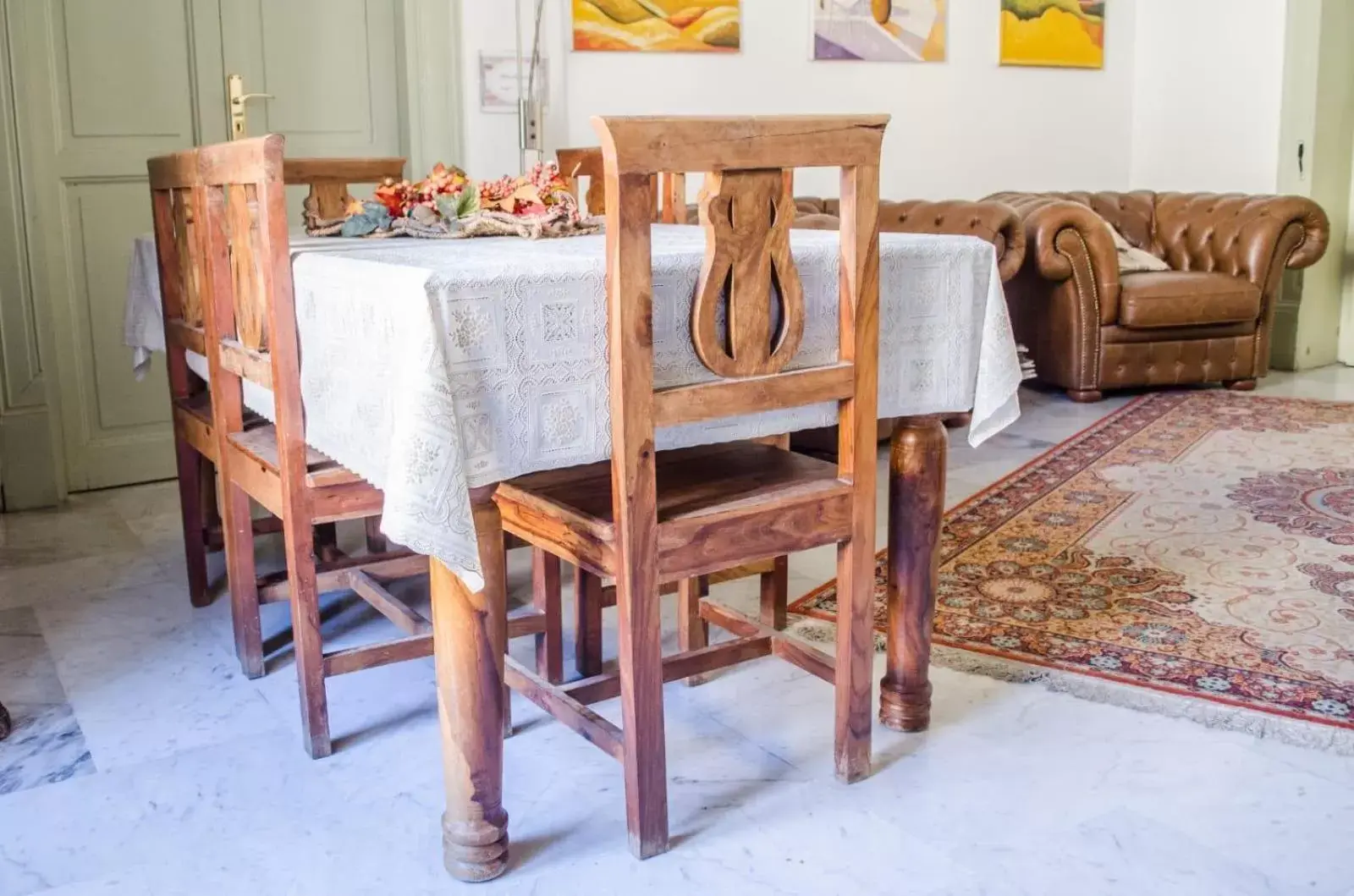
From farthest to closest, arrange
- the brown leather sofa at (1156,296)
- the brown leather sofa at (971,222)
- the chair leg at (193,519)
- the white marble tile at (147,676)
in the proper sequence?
the brown leather sofa at (1156,296) → the brown leather sofa at (971,222) → the chair leg at (193,519) → the white marble tile at (147,676)

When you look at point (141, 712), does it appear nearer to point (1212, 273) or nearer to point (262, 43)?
point (262, 43)

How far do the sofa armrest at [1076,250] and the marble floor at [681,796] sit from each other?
133 inches

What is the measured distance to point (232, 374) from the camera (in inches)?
103

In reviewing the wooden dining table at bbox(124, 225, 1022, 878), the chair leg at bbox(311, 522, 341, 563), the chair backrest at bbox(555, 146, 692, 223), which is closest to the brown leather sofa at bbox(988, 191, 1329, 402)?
the chair backrest at bbox(555, 146, 692, 223)

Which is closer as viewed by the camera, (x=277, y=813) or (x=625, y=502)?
(x=625, y=502)

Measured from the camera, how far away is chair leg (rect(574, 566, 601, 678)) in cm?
249

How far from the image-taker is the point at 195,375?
124 inches

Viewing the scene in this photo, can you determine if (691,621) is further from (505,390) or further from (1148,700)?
(505,390)

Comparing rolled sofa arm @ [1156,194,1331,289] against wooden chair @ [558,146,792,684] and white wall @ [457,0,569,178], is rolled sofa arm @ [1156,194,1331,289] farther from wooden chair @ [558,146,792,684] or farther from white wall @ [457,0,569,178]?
wooden chair @ [558,146,792,684]

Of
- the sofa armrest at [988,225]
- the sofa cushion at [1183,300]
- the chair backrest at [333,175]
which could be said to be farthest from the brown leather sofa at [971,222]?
the chair backrest at [333,175]

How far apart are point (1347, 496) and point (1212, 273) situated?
2.30 metres

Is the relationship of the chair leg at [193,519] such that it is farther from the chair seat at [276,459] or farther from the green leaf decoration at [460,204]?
the green leaf decoration at [460,204]

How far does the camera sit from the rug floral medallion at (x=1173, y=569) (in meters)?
2.59

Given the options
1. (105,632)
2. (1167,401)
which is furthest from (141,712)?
(1167,401)
